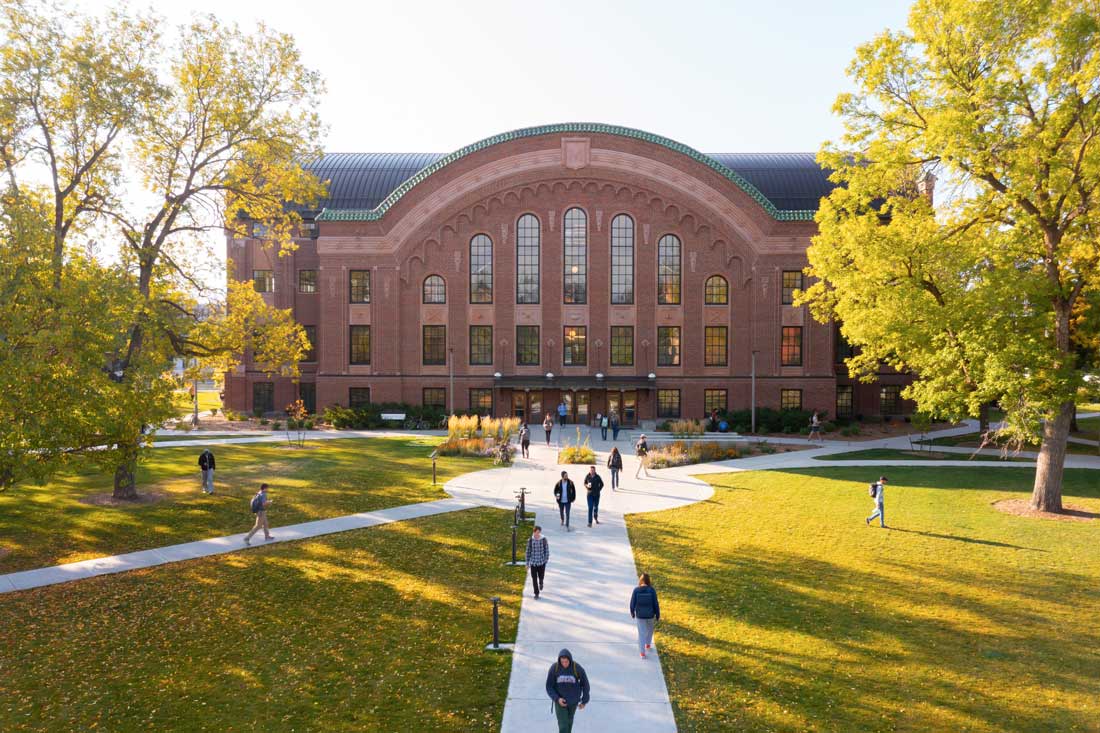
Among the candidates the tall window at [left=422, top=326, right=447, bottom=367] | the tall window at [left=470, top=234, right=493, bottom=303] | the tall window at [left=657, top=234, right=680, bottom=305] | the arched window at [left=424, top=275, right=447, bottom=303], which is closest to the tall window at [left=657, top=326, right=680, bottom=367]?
the tall window at [left=657, top=234, right=680, bottom=305]

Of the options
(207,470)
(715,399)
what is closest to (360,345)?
(207,470)

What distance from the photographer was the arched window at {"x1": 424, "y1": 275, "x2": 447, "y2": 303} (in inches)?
1657

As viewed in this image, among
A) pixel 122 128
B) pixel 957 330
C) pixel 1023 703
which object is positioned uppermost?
pixel 122 128

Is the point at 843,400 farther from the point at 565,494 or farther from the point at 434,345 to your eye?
the point at 565,494

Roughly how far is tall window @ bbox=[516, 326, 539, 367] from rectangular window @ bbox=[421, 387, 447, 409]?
5.54 meters

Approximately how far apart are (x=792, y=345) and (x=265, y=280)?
38236mm

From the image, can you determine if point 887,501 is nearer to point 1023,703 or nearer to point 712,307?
point 1023,703

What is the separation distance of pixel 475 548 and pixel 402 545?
1.88 m

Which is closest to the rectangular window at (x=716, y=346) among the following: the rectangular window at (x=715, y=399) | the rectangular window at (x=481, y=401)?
the rectangular window at (x=715, y=399)

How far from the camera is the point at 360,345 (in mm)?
42500

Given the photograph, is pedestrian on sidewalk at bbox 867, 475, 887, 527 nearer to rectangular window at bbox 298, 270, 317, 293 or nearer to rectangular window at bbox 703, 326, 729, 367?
rectangular window at bbox 703, 326, 729, 367

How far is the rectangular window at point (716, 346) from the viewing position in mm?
42250

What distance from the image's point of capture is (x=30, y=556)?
14.9m

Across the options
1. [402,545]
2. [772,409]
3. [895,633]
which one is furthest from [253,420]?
[895,633]
